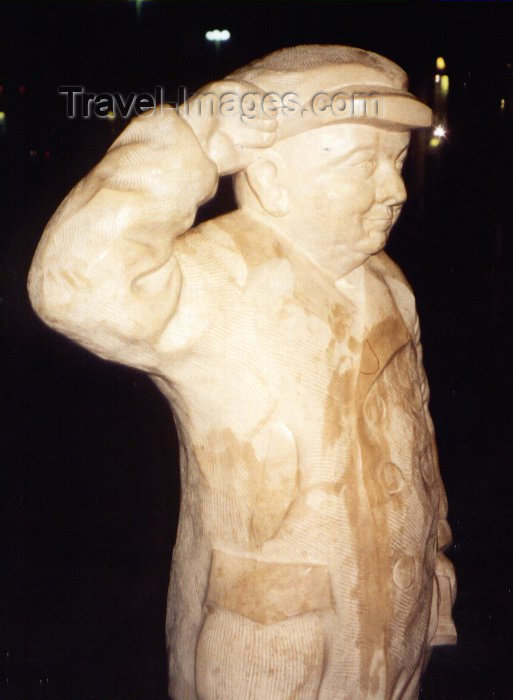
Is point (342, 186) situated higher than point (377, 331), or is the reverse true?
point (342, 186)

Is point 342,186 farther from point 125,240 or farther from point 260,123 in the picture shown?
point 125,240

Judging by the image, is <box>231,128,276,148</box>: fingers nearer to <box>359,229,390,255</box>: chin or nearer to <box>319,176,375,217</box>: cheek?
<box>319,176,375,217</box>: cheek

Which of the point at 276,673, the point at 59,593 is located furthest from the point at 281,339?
the point at 59,593

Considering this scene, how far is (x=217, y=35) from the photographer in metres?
2.70

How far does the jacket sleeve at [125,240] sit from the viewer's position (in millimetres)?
1202

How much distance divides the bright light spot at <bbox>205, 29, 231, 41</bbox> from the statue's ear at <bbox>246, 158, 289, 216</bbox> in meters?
1.49

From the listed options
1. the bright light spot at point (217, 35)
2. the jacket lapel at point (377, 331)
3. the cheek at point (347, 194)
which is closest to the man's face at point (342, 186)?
the cheek at point (347, 194)

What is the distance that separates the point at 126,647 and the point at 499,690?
1212 mm

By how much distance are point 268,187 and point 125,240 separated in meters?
0.31

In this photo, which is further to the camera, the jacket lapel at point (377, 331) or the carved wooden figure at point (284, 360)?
the jacket lapel at point (377, 331)

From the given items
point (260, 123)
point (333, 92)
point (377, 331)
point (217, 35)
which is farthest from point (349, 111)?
point (217, 35)

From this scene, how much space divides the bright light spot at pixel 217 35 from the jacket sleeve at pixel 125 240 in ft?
5.08

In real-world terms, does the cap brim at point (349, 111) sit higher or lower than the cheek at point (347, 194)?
higher

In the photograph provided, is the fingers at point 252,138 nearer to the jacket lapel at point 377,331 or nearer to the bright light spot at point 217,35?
the jacket lapel at point 377,331
